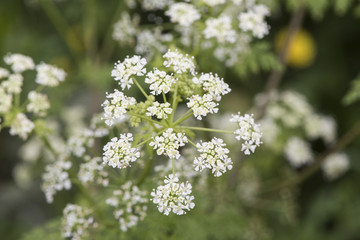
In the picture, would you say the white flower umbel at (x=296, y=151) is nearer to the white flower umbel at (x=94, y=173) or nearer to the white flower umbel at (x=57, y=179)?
the white flower umbel at (x=94, y=173)

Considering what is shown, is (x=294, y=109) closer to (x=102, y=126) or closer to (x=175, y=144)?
(x=102, y=126)

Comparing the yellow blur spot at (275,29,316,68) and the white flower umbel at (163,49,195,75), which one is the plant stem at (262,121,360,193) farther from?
the white flower umbel at (163,49,195,75)

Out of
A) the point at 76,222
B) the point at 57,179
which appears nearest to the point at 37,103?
the point at 57,179

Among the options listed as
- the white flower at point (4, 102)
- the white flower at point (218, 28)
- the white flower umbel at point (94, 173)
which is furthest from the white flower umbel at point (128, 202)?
the white flower at point (218, 28)

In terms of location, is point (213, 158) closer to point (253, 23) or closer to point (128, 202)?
point (128, 202)

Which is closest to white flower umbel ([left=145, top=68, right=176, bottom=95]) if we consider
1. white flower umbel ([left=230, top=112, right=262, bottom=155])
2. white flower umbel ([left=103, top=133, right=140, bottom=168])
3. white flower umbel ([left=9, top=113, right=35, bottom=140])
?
white flower umbel ([left=103, top=133, right=140, bottom=168])
